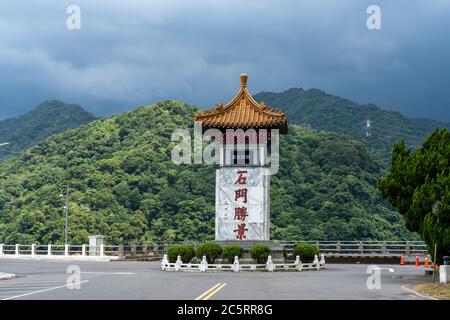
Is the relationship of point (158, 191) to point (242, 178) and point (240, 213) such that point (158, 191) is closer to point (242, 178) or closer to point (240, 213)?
point (242, 178)

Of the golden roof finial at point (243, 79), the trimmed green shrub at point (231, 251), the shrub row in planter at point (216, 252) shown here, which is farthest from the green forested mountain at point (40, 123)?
the trimmed green shrub at point (231, 251)

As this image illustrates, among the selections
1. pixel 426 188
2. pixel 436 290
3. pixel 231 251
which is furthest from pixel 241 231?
pixel 436 290

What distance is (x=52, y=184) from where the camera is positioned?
87.8 m

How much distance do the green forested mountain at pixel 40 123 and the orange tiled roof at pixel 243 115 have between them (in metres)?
106

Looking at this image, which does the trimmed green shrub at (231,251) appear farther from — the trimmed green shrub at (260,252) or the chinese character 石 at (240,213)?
the chinese character 石 at (240,213)

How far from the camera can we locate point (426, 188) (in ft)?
101

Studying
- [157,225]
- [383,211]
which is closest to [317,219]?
[383,211]

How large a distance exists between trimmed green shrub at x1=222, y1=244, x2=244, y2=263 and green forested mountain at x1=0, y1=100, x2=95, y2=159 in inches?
4386

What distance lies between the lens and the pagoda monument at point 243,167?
43469 mm

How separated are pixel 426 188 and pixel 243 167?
1566cm
